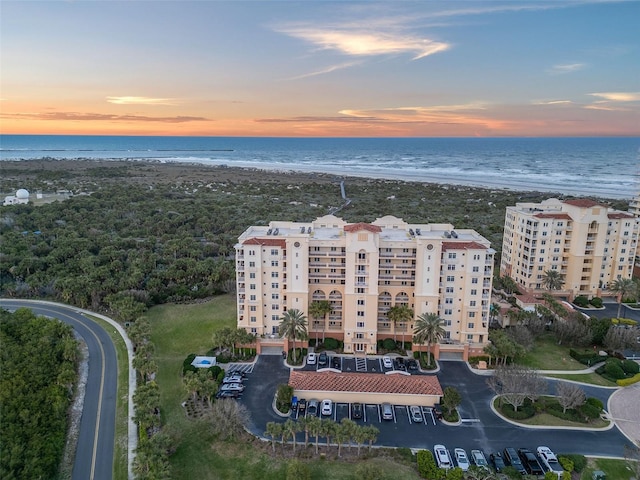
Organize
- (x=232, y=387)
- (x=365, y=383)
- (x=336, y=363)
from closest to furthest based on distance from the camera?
1. (x=365, y=383)
2. (x=232, y=387)
3. (x=336, y=363)

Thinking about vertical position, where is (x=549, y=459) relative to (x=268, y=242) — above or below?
below

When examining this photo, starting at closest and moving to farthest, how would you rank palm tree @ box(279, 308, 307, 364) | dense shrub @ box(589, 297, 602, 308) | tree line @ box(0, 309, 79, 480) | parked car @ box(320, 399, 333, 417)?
tree line @ box(0, 309, 79, 480) < parked car @ box(320, 399, 333, 417) < palm tree @ box(279, 308, 307, 364) < dense shrub @ box(589, 297, 602, 308)

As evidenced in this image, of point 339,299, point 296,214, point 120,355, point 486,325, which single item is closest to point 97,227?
point 296,214

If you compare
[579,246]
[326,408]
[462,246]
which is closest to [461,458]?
[326,408]

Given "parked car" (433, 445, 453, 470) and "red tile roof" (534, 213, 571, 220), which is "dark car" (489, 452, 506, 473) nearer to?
"parked car" (433, 445, 453, 470)

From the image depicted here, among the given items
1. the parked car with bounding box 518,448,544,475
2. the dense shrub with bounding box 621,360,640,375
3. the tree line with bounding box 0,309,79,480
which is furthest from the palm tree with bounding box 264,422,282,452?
the dense shrub with bounding box 621,360,640,375

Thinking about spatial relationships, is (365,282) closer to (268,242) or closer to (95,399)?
(268,242)

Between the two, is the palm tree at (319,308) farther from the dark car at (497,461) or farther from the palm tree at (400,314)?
the dark car at (497,461)

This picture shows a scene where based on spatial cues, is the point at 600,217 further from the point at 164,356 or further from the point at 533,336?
the point at 164,356
